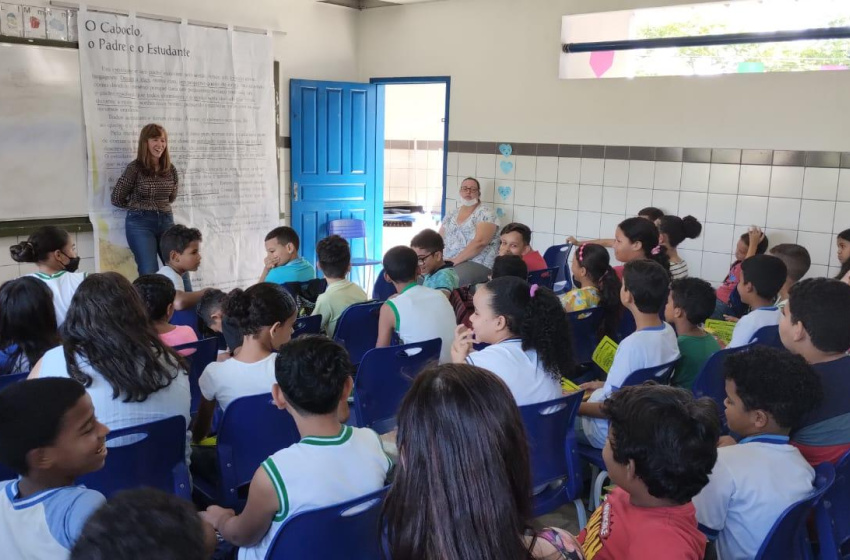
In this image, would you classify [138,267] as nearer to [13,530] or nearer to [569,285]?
[569,285]

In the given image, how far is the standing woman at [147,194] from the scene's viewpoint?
520 centimetres

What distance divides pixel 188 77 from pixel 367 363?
4177 mm

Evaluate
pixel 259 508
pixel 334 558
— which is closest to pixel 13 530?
→ pixel 259 508

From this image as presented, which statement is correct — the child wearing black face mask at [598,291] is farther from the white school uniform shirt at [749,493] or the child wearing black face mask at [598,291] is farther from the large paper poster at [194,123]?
the large paper poster at [194,123]

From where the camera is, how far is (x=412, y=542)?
1.08 meters

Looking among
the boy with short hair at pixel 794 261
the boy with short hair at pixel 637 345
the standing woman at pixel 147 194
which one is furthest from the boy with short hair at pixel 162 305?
the boy with short hair at pixel 794 261

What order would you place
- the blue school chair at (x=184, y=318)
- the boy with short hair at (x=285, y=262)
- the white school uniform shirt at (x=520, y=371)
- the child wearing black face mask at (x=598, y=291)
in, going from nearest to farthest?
the white school uniform shirt at (x=520, y=371) < the child wearing black face mask at (x=598, y=291) < the blue school chair at (x=184, y=318) < the boy with short hair at (x=285, y=262)

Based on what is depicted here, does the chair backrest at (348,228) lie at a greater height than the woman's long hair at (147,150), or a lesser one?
lesser

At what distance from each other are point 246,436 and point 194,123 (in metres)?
→ 4.38

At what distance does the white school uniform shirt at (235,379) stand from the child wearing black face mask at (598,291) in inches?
62.9

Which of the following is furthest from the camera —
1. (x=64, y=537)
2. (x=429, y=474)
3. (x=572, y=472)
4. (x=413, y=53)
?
(x=413, y=53)

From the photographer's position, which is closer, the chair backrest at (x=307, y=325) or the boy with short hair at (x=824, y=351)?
the boy with short hair at (x=824, y=351)

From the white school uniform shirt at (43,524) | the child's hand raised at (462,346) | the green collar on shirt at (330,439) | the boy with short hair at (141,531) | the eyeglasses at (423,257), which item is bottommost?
the white school uniform shirt at (43,524)

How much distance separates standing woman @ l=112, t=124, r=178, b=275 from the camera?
17.1 ft
